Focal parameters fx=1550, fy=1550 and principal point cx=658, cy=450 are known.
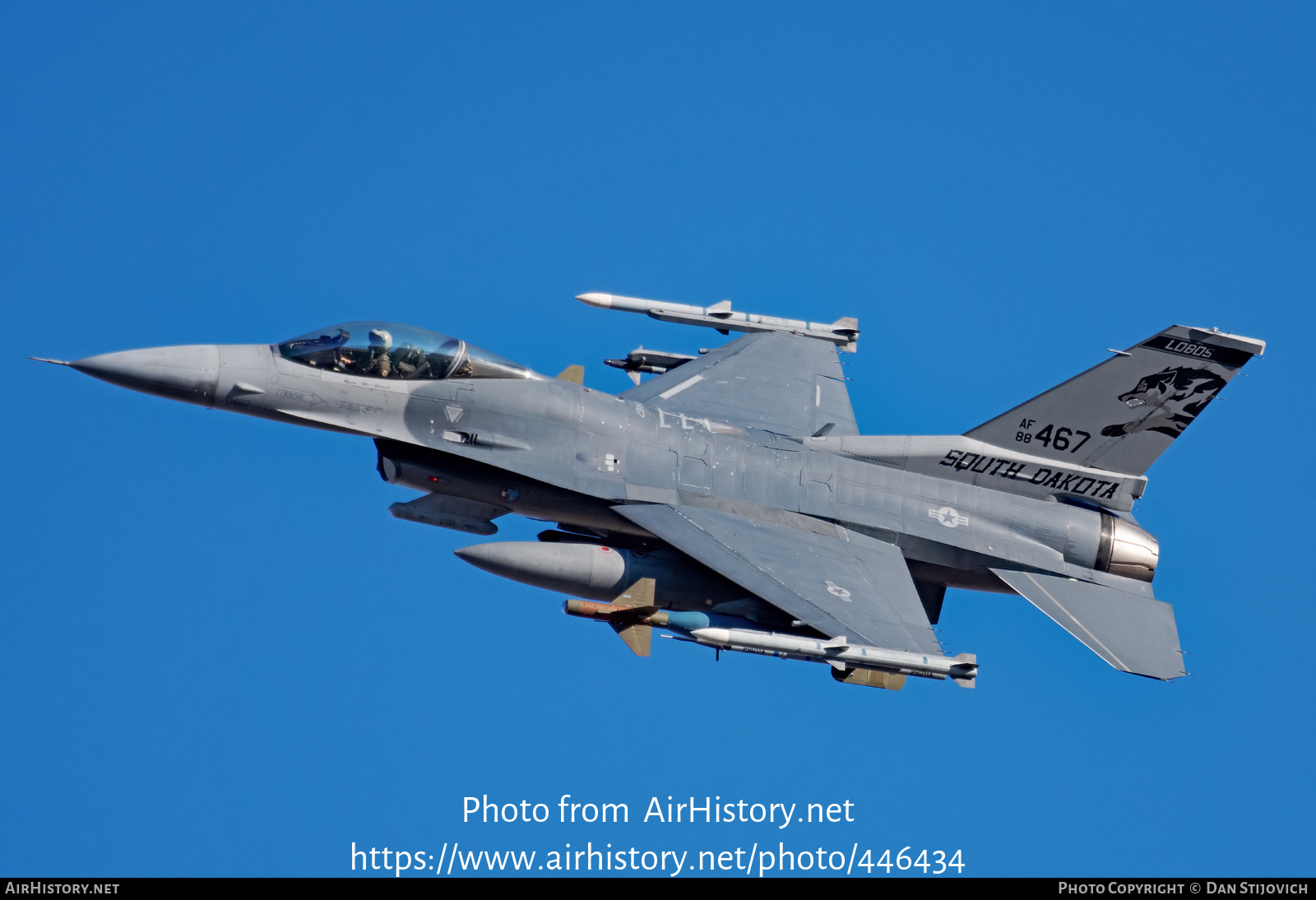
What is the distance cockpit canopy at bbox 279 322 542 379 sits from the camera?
20891 millimetres

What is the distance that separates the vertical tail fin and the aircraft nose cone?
10.9 m

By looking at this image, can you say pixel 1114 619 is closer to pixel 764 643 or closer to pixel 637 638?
pixel 764 643

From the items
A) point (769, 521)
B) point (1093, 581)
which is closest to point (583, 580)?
point (769, 521)

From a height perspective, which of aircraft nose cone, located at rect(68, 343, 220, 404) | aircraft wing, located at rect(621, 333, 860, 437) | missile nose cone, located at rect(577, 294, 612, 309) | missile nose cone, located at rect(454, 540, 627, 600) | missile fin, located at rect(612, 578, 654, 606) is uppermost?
missile nose cone, located at rect(577, 294, 612, 309)

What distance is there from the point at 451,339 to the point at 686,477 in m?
3.81

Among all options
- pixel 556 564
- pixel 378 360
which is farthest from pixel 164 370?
pixel 556 564

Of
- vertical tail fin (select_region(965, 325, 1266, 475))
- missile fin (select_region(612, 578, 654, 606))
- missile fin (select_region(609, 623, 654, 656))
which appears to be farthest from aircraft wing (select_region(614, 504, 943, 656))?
vertical tail fin (select_region(965, 325, 1266, 475))

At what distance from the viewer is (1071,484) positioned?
23125 millimetres

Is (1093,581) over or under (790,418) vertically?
under

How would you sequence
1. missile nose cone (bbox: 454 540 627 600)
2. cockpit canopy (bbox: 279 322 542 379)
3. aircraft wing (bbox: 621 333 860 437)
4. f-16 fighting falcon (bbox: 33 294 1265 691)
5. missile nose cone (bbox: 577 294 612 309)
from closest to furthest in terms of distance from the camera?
missile nose cone (bbox: 454 540 627 600) < f-16 fighting falcon (bbox: 33 294 1265 691) < cockpit canopy (bbox: 279 322 542 379) < aircraft wing (bbox: 621 333 860 437) < missile nose cone (bbox: 577 294 612 309)

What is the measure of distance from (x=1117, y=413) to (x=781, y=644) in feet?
22.2

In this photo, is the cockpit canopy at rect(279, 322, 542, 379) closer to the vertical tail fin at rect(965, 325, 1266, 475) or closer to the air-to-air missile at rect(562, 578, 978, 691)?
the air-to-air missile at rect(562, 578, 978, 691)

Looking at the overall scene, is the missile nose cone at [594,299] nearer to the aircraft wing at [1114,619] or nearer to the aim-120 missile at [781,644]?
the aim-120 missile at [781,644]

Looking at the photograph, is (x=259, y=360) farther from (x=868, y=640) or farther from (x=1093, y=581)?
(x=1093, y=581)
